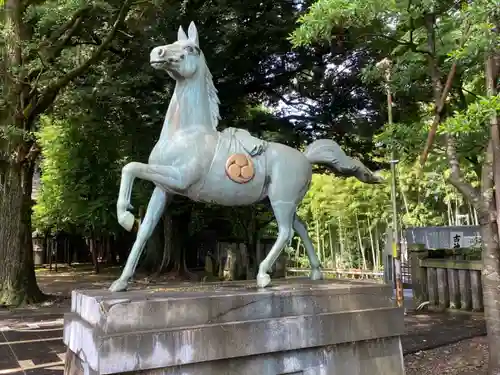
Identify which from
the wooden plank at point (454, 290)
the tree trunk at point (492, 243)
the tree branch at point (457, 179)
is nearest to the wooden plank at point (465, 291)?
the wooden plank at point (454, 290)

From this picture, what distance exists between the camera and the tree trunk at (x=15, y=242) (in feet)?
37.4

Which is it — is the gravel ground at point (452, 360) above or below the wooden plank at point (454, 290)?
below

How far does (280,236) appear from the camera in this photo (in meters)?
4.60

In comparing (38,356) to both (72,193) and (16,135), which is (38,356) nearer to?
(16,135)

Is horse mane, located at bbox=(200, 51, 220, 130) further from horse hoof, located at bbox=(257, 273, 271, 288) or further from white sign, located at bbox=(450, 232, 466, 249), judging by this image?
white sign, located at bbox=(450, 232, 466, 249)

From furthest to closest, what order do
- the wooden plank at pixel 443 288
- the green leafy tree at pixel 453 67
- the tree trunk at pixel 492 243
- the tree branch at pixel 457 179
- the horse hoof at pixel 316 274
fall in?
the wooden plank at pixel 443 288 → the tree branch at pixel 457 179 → the tree trunk at pixel 492 243 → the horse hoof at pixel 316 274 → the green leafy tree at pixel 453 67

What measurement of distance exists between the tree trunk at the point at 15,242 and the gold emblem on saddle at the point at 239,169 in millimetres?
8994

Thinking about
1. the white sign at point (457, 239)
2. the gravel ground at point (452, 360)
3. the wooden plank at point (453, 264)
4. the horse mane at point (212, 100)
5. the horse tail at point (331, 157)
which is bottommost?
the gravel ground at point (452, 360)

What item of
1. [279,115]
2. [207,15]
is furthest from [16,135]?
[279,115]

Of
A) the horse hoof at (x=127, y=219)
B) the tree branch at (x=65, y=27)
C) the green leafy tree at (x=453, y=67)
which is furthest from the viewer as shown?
the tree branch at (x=65, y=27)

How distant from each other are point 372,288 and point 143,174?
2.50 meters

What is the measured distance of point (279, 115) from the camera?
13523 millimetres

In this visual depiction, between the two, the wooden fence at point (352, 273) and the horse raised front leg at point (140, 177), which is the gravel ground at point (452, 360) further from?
the wooden fence at point (352, 273)

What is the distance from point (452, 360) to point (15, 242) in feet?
32.3
